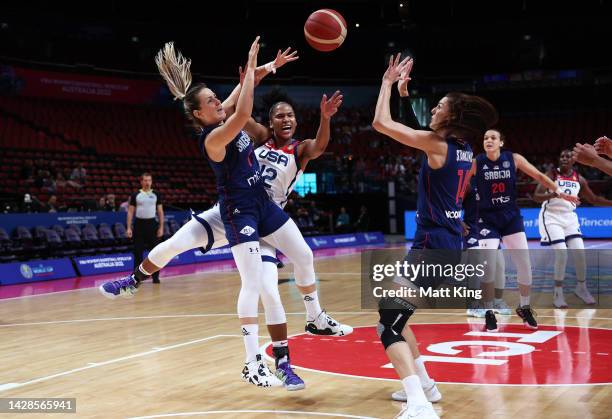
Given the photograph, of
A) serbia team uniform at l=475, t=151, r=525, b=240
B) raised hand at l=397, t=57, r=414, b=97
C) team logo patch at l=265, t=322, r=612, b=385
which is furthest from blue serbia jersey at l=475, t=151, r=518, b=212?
raised hand at l=397, t=57, r=414, b=97

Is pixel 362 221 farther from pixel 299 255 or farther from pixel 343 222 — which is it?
pixel 299 255

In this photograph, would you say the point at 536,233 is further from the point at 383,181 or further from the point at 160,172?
the point at 160,172

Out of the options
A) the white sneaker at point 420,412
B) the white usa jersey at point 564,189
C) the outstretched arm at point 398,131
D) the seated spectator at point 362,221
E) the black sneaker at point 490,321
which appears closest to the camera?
the white sneaker at point 420,412

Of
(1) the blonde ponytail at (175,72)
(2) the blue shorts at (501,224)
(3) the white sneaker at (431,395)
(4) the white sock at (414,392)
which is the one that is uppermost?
(1) the blonde ponytail at (175,72)

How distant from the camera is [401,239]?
27391 mm

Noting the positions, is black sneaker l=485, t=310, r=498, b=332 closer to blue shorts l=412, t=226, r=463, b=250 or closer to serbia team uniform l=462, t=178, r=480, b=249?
Result: serbia team uniform l=462, t=178, r=480, b=249

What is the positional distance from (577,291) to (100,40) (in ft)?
85.0

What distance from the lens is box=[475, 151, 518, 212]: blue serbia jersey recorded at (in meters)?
8.34

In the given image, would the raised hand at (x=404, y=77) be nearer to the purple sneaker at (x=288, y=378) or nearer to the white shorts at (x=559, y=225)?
the purple sneaker at (x=288, y=378)

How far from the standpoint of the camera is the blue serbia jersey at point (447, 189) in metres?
4.82

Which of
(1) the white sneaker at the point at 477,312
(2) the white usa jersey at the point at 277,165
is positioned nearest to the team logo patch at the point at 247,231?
(2) the white usa jersey at the point at 277,165

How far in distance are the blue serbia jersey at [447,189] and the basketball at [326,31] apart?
169 centimetres

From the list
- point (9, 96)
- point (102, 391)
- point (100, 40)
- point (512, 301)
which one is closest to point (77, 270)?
point (512, 301)

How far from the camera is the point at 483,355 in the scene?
662cm
